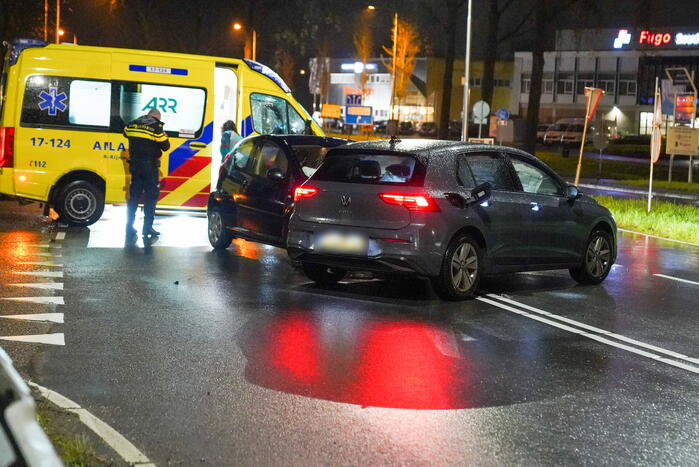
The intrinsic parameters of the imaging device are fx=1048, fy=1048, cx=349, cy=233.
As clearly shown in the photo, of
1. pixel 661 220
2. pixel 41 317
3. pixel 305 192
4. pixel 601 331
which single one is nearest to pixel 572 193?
pixel 601 331

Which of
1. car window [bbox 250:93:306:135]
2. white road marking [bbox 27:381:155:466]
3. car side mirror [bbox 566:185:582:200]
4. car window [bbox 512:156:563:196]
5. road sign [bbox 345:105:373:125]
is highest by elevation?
road sign [bbox 345:105:373:125]

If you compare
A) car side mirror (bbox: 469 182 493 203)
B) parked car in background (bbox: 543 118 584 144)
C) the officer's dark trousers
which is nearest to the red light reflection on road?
car side mirror (bbox: 469 182 493 203)

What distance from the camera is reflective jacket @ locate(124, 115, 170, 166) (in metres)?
15.0

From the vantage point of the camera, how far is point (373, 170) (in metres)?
10.4

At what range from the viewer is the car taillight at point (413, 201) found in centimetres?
998

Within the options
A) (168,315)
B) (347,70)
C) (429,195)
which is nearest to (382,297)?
(429,195)

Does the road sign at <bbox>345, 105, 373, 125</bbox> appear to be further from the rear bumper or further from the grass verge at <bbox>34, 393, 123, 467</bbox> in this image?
the grass verge at <bbox>34, 393, 123, 467</bbox>

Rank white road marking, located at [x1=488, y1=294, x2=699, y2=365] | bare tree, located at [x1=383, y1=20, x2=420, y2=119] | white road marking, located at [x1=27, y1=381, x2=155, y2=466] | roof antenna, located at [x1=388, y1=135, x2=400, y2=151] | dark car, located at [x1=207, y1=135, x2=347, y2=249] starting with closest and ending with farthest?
white road marking, located at [x1=27, y1=381, x2=155, y2=466]
white road marking, located at [x1=488, y1=294, x2=699, y2=365]
roof antenna, located at [x1=388, y1=135, x2=400, y2=151]
dark car, located at [x1=207, y1=135, x2=347, y2=249]
bare tree, located at [x1=383, y1=20, x2=420, y2=119]

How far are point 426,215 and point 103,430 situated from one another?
5087 mm

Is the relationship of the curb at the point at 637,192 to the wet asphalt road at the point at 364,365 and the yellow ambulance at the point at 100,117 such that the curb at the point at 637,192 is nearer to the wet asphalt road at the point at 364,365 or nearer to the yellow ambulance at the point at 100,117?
the yellow ambulance at the point at 100,117

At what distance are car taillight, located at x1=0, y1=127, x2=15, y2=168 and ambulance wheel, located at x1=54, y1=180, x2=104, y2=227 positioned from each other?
0.86m

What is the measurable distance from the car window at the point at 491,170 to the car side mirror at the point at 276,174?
8.70ft

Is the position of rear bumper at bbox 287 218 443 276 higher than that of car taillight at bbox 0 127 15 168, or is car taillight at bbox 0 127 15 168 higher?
car taillight at bbox 0 127 15 168

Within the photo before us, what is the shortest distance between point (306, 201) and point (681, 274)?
552 centimetres
